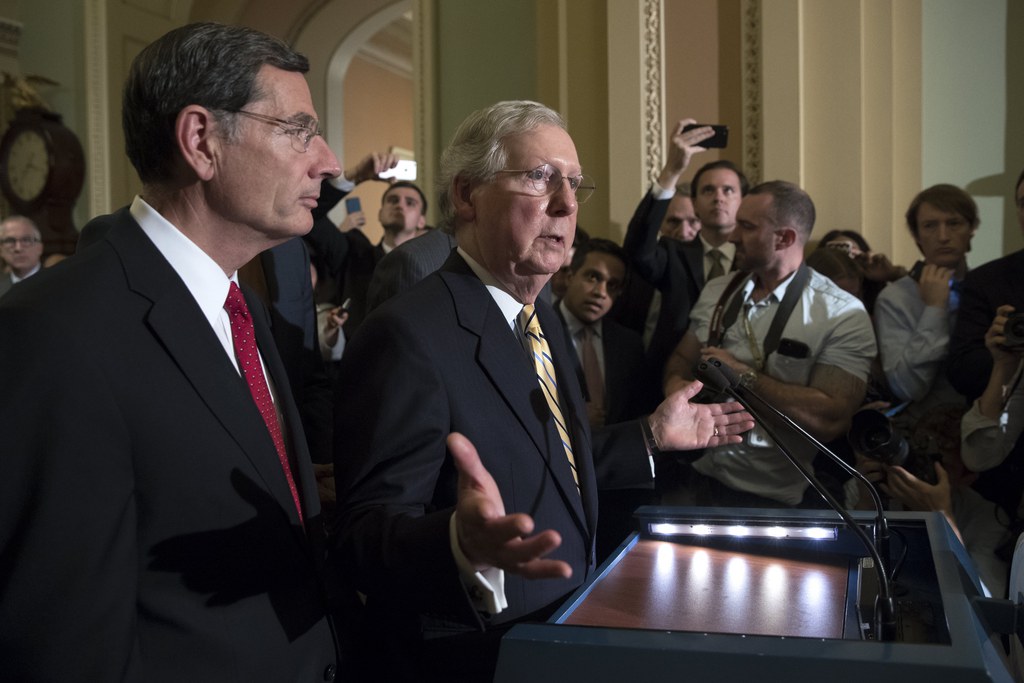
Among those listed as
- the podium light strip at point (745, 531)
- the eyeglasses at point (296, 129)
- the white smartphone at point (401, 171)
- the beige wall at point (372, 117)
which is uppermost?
the beige wall at point (372, 117)

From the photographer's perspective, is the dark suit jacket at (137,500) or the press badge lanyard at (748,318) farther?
the press badge lanyard at (748,318)

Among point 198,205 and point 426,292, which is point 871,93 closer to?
point 426,292

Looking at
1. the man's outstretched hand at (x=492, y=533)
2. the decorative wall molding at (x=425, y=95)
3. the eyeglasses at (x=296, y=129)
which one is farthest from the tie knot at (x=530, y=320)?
the decorative wall molding at (x=425, y=95)

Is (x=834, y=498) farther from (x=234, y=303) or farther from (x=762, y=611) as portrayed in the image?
(x=234, y=303)

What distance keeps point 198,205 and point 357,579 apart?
0.52 meters

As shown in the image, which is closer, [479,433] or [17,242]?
[479,433]

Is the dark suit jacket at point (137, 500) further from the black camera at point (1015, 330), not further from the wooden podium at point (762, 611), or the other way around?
the black camera at point (1015, 330)

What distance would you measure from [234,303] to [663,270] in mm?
2287

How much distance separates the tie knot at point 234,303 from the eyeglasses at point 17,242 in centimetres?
494

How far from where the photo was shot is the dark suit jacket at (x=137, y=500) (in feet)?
3.15

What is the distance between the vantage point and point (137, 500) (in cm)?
105

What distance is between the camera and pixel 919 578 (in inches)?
55.2

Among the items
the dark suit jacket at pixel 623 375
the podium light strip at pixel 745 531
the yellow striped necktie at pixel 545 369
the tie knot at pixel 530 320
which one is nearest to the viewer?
the podium light strip at pixel 745 531

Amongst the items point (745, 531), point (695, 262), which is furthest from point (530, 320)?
point (695, 262)
